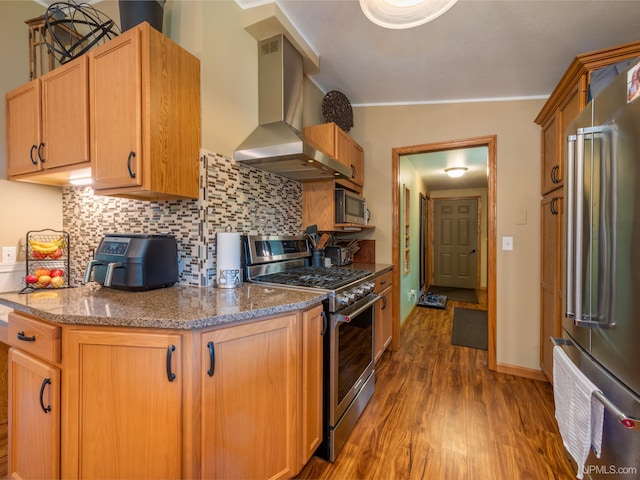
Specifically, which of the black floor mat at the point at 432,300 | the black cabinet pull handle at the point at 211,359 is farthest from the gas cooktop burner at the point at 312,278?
the black floor mat at the point at 432,300

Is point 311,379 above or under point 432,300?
above

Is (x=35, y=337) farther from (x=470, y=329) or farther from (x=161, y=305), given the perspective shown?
(x=470, y=329)

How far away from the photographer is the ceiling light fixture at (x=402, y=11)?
3.92 ft

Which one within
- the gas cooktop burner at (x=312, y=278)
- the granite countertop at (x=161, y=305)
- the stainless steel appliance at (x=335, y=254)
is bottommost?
the granite countertop at (x=161, y=305)

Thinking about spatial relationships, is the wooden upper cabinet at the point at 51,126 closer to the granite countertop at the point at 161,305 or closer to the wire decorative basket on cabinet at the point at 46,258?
the wire decorative basket on cabinet at the point at 46,258

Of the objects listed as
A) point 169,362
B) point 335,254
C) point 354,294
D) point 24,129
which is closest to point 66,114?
point 24,129

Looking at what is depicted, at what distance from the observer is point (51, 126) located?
1597 mm

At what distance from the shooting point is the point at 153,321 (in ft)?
3.17

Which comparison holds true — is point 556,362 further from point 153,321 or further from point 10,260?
point 10,260

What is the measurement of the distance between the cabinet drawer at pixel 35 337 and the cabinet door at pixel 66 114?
82cm

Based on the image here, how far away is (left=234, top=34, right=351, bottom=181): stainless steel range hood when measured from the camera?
1.70 metres

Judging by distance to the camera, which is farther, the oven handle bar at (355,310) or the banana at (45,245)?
the banana at (45,245)

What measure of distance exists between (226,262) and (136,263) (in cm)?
43

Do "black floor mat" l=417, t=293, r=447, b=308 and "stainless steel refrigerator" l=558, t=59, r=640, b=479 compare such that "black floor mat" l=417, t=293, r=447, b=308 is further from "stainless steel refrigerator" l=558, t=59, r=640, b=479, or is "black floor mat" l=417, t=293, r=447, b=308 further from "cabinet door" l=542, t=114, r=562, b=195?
"stainless steel refrigerator" l=558, t=59, r=640, b=479
